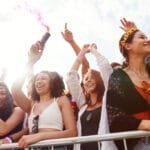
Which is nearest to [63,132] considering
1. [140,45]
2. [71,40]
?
[140,45]

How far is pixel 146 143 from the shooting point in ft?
Result: 10.3

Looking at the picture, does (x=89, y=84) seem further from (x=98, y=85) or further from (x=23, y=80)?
(x=23, y=80)

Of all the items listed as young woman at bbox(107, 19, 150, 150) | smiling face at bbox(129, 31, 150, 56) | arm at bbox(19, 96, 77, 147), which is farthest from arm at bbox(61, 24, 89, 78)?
young woman at bbox(107, 19, 150, 150)

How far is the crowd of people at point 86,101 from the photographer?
3225 mm

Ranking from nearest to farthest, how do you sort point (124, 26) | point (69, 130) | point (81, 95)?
point (69, 130)
point (81, 95)
point (124, 26)

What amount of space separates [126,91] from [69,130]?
1.02 meters

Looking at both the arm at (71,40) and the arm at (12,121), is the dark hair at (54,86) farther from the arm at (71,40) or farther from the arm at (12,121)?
the arm at (71,40)

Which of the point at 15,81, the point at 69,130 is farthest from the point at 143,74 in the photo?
the point at 15,81

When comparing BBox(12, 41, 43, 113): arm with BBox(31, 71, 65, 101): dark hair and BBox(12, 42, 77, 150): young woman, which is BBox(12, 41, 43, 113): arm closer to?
BBox(12, 42, 77, 150): young woman

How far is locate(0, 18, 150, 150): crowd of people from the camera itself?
322 cm

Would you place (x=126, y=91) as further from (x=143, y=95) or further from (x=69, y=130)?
(x=69, y=130)

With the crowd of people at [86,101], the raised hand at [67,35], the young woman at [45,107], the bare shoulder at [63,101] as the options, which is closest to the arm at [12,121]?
the crowd of people at [86,101]

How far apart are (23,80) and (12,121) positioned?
512mm

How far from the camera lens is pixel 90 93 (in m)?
4.47
